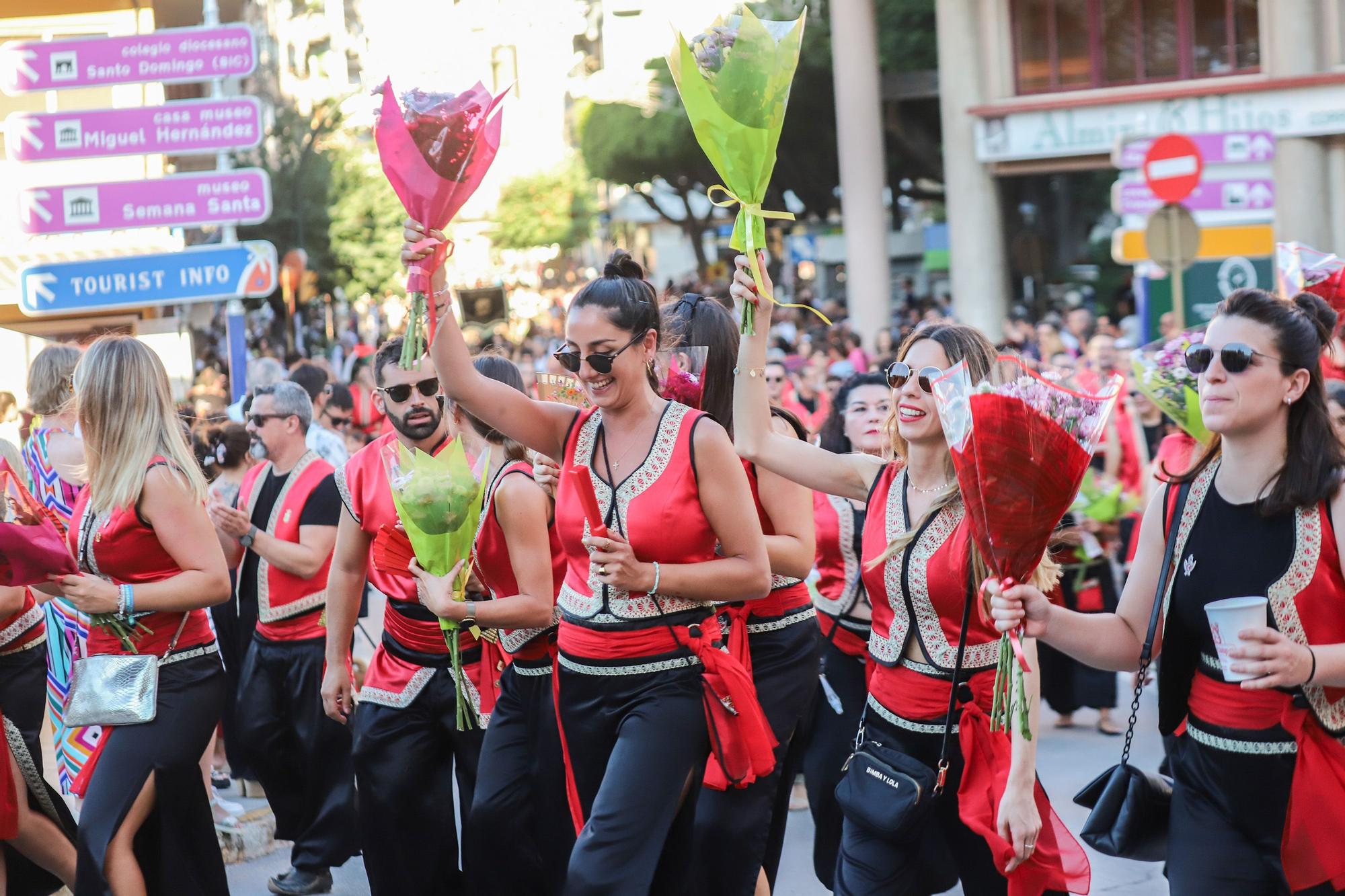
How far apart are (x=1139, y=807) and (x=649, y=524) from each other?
1.38 metres

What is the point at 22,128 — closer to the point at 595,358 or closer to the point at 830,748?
the point at 830,748

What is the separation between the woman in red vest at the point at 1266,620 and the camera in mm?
3598

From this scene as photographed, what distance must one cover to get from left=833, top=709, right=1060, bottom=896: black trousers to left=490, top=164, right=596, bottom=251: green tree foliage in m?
44.3

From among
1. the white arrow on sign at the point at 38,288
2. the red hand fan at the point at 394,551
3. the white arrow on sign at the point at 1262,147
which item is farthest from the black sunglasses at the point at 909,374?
the white arrow on sign at the point at 1262,147

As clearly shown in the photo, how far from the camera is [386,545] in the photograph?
511 centimetres

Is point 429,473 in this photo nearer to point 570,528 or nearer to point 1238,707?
point 570,528

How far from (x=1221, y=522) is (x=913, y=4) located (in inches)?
1303

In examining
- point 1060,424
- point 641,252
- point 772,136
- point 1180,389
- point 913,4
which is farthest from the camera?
point 641,252

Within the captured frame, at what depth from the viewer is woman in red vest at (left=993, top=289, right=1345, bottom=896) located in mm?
3598

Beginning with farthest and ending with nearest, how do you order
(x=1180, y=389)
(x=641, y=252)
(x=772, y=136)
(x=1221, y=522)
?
(x=641, y=252) → (x=1180, y=389) → (x=772, y=136) → (x=1221, y=522)

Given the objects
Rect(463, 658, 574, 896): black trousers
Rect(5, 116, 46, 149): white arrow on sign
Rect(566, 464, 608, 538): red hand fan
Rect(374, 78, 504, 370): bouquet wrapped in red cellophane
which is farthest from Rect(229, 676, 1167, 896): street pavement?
Rect(5, 116, 46, 149): white arrow on sign

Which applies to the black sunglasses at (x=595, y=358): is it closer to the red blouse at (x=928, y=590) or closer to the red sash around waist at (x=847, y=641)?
the red blouse at (x=928, y=590)

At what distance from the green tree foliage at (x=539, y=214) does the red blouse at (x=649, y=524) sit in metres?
44.0

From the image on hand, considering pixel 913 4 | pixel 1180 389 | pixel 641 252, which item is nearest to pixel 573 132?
pixel 641 252
